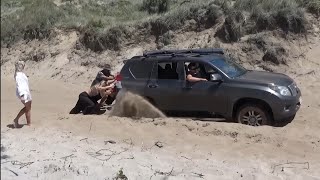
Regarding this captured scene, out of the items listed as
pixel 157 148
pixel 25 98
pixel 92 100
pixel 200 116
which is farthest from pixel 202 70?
pixel 25 98

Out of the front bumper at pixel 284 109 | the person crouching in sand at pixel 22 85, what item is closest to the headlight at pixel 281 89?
the front bumper at pixel 284 109

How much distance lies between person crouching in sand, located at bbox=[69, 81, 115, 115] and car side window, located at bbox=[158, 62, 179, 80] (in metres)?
1.52

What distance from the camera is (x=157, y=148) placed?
938 cm

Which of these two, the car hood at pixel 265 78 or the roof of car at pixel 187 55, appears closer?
the car hood at pixel 265 78

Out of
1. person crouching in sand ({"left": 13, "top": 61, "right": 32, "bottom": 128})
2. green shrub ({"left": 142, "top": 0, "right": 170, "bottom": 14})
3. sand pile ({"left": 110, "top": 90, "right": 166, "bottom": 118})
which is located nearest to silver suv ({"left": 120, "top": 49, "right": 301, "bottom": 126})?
sand pile ({"left": 110, "top": 90, "right": 166, "bottom": 118})

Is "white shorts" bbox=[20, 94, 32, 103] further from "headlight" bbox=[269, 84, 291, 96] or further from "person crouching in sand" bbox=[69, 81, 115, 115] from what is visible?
"headlight" bbox=[269, 84, 291, 96]

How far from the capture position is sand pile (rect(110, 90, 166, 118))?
37.7 feet

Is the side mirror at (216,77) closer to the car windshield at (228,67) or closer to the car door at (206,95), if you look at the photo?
the car door at (206,95)

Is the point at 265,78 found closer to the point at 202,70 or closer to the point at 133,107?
the point at 202,70

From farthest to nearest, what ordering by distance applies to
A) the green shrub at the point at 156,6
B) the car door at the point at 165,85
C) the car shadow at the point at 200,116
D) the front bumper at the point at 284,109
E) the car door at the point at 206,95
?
the green shrub at the point at 156,6
the car door at the point at 165,85
the car shadow at the point at 200,116
the car door at the point at 206,95
the front bumper at the point at 284,109

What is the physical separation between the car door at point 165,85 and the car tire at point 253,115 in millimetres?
1457

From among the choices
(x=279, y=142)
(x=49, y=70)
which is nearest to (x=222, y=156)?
(x=279, y=142)

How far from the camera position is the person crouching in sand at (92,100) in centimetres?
1241

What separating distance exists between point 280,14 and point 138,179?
10.8 metres
